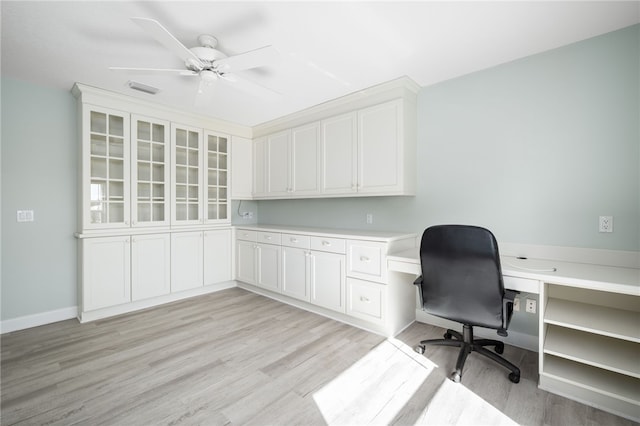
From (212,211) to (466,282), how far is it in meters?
3.33

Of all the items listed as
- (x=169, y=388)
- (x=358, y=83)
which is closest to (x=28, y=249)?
(x=169, y=388)

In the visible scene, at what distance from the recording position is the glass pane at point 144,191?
3.43 metres

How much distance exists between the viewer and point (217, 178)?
4152 mm

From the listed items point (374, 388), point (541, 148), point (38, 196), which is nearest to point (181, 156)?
point (38, 196)

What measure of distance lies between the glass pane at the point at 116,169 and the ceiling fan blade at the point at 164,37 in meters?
1.87

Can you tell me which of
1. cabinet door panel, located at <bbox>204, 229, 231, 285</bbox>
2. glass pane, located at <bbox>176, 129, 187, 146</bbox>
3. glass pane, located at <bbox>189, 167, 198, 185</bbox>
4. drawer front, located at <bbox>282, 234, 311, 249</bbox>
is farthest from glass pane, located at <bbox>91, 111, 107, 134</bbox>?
drawer front, located at <bbox>282, 234, 311, 249</bbox>

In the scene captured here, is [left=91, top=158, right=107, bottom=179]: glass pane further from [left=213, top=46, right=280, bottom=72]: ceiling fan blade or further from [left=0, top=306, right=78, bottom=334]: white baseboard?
[left=213, top=46, right=280, bottom=72]: ceiling fan blade

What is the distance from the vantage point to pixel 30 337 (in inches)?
105

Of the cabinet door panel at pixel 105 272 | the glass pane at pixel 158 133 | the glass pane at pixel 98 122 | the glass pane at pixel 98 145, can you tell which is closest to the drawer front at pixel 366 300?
the cabinet door panel at pixel 105 272

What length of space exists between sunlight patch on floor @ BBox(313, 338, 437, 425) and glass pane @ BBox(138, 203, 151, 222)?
112 inches

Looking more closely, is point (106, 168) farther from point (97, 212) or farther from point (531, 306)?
point (531, 306)

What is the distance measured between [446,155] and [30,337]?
14.0ft

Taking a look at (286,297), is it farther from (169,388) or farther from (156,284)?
(169,388)

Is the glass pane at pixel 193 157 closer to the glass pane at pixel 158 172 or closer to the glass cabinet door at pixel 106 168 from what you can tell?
the glass pane at pixel 158 172
